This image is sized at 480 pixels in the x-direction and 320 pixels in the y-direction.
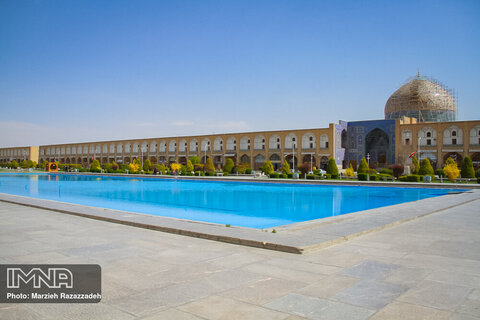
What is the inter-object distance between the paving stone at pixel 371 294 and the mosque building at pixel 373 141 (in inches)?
1538

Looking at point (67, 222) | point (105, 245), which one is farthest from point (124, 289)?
point (67, 222)

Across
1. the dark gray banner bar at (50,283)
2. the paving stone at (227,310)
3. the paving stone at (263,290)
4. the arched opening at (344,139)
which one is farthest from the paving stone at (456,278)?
the arched opening at (344,139)

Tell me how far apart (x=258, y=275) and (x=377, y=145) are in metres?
44.1

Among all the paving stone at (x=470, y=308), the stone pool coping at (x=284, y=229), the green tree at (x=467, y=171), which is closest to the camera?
the paving stone at (x=470, y=308)

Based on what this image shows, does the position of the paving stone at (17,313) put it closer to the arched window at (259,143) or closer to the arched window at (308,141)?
the arched window at (308,141)

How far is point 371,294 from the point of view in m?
3.27

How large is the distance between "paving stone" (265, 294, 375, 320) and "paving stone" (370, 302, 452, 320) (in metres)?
0.09

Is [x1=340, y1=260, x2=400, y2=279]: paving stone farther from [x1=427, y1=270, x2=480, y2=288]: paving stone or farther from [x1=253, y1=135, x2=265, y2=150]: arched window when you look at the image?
[x1=253, y1=135, x2=265, y2=150]: arched window

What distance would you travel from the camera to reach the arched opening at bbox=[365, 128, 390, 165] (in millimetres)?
44016

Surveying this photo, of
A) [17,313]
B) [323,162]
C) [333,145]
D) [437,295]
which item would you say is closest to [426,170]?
[333,145]

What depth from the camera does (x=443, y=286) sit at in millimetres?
3477

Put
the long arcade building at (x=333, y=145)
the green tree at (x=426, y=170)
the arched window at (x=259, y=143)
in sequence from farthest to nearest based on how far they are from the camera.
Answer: the arched window at (x=259, y=143), the long arcade building at (x=333, y=145), the green tree at (x=426, y=170)

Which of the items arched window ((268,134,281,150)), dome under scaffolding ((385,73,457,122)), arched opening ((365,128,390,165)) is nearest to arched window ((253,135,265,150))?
arched window ((268,134,281,150))

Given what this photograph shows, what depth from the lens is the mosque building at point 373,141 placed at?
3847 cm
